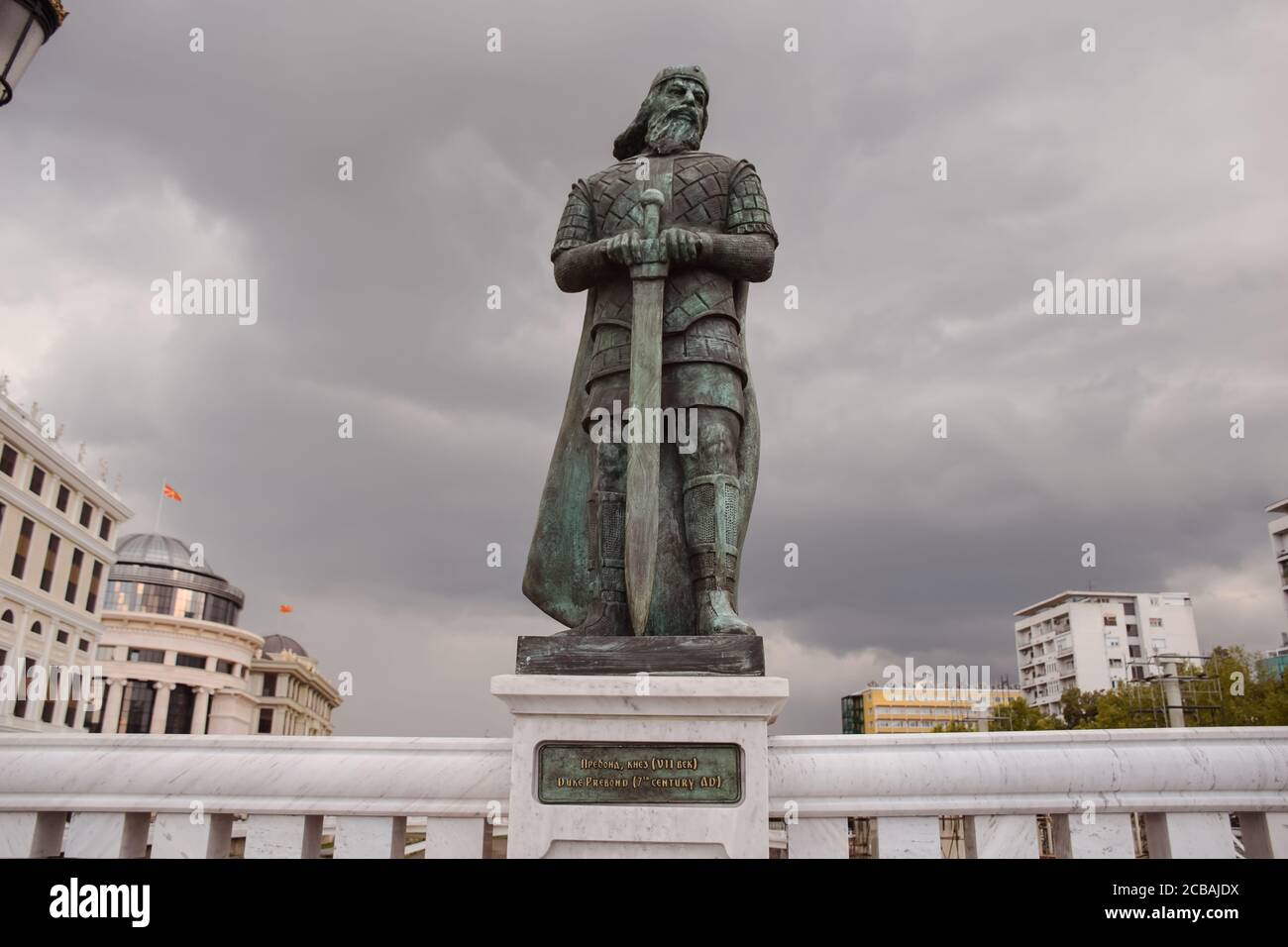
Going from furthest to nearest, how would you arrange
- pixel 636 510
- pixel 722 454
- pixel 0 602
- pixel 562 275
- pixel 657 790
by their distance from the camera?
pixel 0 602 < pixel 562 275 < pixel 722 454 < pixel 636 510 < pixel 657 790

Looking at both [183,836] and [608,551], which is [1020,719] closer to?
[608,551]

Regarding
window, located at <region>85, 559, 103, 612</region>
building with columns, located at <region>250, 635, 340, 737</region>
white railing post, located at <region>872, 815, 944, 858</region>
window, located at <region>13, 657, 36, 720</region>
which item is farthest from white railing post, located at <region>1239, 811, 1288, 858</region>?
building with columns, located at <region>250, 635, 340, 737</region>

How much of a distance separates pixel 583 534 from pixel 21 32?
13.2ft

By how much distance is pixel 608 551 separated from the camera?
541cm

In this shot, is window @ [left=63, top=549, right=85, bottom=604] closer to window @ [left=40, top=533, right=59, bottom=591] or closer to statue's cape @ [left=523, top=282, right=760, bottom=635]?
window @ [left=40, top=533, right=59, bottom=591]

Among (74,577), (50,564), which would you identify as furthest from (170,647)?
(50,564)

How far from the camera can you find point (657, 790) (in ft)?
14.6

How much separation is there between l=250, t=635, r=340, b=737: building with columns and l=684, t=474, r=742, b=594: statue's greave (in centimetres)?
9109

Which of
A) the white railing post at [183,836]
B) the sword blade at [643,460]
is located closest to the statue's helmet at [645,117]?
the sword blade at [643,460]

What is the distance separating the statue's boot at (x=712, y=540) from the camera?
17.3 ft

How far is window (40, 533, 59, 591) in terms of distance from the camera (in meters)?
50.1
